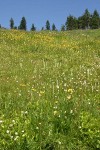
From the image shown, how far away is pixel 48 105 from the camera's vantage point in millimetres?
10086

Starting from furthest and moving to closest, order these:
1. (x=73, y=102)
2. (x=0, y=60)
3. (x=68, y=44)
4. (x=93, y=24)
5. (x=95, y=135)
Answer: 1. (x=93, y=24)
2. (x=68, y=44)
3. (x=0, y=60)
4. (x=73, y=102)
5. (x=95, y=135)

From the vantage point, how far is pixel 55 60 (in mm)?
19750

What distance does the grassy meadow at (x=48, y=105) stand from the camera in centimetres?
849

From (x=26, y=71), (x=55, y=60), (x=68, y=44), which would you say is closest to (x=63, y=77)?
(x=26, y=71)

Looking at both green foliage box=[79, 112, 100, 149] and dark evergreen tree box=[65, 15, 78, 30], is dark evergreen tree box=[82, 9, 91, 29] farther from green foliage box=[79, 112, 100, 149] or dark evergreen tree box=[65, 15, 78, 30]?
green foliage box=[79, 112, 100, 149]

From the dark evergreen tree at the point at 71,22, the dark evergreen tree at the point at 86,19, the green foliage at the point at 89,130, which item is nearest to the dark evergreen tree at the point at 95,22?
the dark evergreen tree at the point at 86,19

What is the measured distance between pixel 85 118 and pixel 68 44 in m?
17.7

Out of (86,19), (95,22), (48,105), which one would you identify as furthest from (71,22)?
(48,105)

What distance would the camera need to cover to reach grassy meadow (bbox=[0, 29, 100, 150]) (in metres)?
8.49

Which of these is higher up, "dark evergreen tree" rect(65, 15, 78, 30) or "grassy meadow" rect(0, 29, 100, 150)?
"dark evergreen tree" rect(65, 15, 78, 30)

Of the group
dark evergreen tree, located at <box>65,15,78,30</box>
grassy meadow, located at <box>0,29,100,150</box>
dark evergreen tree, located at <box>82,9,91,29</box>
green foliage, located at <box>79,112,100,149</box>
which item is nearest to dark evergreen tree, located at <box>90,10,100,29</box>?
dark evergreen tree, located at <box>82,9,91,29</box>

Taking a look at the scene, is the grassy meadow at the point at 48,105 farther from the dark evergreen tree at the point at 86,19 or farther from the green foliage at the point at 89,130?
the dark evergreen tree at the point at 86,19

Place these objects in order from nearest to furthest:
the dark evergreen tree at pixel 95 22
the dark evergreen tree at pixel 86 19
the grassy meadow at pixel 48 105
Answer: the grassy meadow at pixel 48 105
the dark evergreen tree at pixel 95 22
the dark evergreen tree at pixel 86 19

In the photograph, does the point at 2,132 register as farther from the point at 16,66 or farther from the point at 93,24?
the point at 93,24
